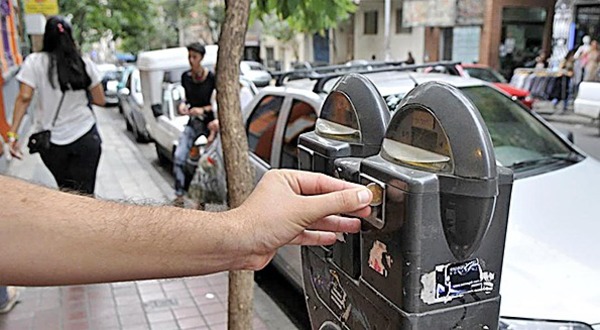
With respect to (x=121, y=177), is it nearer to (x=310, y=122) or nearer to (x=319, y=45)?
(x=310, y=122)

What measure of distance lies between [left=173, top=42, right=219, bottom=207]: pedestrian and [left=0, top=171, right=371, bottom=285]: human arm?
14.8ft

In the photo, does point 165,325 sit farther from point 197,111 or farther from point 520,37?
point 520,37

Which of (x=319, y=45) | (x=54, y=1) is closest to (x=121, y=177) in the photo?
(x=54, y=1)

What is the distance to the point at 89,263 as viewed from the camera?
111 centimetres

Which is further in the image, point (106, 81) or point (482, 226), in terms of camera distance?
point (106, 81)

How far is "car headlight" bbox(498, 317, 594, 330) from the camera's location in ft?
7.17

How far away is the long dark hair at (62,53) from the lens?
4004 millimetres

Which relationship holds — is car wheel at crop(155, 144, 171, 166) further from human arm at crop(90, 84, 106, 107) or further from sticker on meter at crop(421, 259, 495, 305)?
sticker on meter at crop(421, 259, 495, 305)

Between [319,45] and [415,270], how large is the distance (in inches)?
1183

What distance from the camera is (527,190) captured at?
312cm

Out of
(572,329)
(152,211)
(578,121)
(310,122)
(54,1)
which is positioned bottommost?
(578,121)

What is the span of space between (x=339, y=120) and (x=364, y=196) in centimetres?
53

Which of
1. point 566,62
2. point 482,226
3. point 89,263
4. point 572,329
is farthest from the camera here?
point 566,62

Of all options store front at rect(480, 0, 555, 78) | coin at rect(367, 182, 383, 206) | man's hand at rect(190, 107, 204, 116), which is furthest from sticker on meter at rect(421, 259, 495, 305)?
store front at rect(480, 0, 555, 78)
